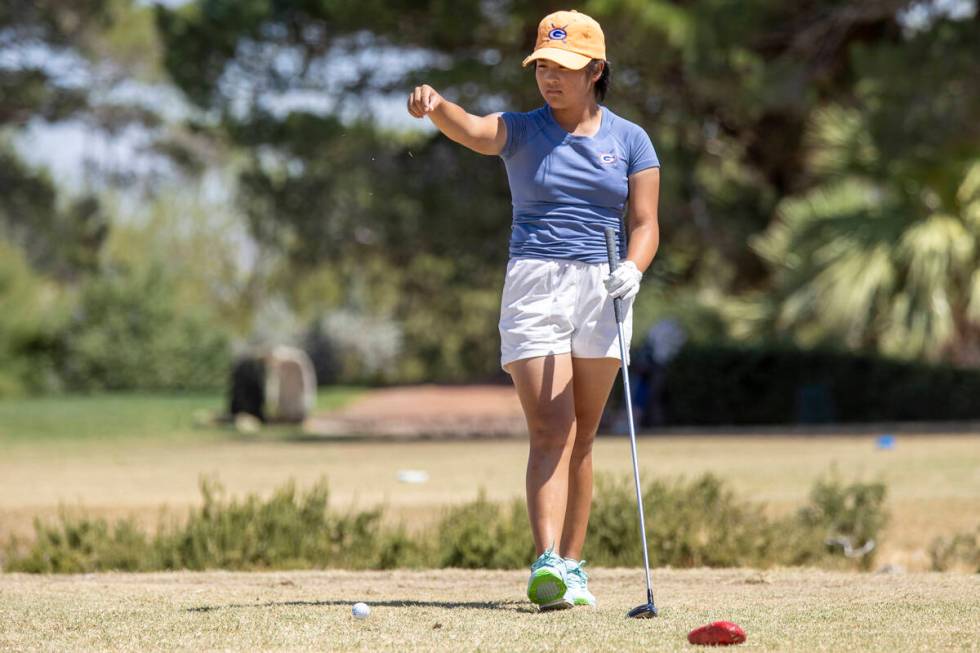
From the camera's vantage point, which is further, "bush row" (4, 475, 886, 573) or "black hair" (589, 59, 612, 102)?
"bush row" (4, 475, 886, 573)

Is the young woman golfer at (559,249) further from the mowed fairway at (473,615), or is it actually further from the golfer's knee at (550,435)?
the mowed fairway at (473,615)

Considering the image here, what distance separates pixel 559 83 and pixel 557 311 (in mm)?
816

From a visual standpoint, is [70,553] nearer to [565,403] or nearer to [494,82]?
[565,403]

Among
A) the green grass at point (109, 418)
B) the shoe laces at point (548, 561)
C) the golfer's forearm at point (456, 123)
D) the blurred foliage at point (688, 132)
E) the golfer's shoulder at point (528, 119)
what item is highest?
the blurred foliage at point (688, 132)

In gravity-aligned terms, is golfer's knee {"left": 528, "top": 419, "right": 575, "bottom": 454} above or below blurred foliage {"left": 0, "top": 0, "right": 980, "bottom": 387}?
below

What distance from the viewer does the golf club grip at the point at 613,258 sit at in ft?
19.2

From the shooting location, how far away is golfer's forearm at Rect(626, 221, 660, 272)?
5984 millimetres

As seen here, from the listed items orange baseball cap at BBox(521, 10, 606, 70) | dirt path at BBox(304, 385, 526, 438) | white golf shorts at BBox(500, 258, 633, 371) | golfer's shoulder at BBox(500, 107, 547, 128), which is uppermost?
orange baseball cap at BBox(521, 10, 606, 70)

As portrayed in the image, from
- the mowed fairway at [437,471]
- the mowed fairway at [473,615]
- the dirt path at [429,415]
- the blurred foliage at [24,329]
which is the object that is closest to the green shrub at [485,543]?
the mowed fairway at [473,615]

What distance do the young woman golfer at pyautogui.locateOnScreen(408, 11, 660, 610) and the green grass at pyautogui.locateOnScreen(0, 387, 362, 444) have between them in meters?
Result: 18.2

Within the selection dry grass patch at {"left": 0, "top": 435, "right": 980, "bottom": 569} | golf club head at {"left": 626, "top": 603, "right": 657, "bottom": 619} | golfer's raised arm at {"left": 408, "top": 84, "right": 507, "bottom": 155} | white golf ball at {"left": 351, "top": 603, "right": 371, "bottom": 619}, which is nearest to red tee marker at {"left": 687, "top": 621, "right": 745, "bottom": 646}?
golf club head at {"left": 626, "top": 603, "right": 657, "bottom": 619}

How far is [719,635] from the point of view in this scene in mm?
4750

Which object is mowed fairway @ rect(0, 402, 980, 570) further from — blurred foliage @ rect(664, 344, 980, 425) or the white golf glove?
the white golf glove

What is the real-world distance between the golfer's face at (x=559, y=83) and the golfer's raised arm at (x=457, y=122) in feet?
0.67
